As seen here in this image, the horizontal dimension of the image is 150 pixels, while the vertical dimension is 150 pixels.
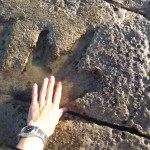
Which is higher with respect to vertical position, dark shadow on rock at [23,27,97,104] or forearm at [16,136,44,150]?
dark shadow on rock at [23,27,97,104]

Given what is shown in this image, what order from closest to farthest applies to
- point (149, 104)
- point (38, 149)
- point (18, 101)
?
point (38, 149) < point (149, 104) < point (18, 101)

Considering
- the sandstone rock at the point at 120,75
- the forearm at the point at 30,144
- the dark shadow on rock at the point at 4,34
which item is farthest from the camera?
the dark shadow on rock at the point at 4,34

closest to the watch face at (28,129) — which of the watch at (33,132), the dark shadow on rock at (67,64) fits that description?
the watch at (33,132)

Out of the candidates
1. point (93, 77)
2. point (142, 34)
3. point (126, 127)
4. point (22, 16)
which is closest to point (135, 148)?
point (126, 127)

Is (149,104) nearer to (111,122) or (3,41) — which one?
(111,122)

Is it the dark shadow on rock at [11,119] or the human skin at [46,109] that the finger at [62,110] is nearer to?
the human skin at [46,109]

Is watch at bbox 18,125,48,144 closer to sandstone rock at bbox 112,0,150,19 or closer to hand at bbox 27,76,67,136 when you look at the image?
hand at bbox 27,76,67,136

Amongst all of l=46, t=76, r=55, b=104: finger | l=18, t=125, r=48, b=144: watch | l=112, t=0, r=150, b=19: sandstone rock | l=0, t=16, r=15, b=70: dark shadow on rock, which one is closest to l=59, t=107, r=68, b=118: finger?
l=46, t=76, r=55, b=104: finger
